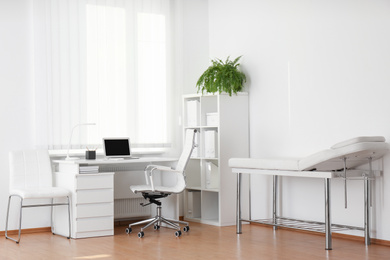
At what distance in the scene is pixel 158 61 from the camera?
7285mm

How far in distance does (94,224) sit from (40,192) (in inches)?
25.4

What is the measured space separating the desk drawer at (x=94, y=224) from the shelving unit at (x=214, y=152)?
129 cm

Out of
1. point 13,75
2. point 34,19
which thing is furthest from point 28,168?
point 34,19

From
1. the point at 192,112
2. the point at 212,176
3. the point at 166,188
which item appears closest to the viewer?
the point at 166,188

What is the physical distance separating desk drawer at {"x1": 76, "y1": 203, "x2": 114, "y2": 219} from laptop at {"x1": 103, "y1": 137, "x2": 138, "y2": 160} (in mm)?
626

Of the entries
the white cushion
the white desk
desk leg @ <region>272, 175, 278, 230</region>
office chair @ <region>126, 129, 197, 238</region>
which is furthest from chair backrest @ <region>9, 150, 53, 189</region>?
the white cushion

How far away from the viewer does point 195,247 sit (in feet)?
17.8

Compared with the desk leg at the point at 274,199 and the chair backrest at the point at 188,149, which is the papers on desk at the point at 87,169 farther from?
the desk leg at the point at 274,199

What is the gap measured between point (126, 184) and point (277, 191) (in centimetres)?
173

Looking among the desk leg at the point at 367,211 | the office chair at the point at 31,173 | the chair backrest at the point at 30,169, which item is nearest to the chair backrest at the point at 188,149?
the office chair at the point at 31,173

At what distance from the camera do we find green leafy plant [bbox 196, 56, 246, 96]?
22.0 feet

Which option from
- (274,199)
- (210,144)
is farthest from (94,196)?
(274,199)

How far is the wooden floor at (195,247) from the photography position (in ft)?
16.5

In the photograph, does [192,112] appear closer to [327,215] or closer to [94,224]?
[94,224]
